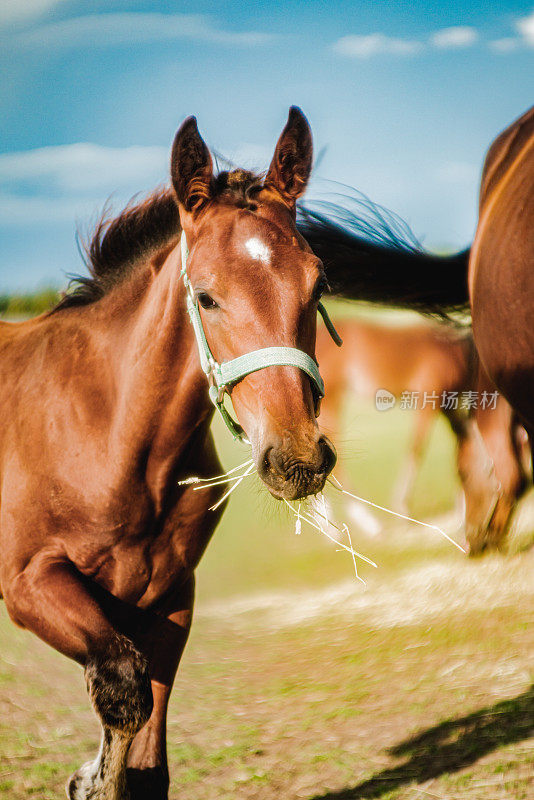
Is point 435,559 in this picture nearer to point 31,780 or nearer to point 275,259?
point 31,780

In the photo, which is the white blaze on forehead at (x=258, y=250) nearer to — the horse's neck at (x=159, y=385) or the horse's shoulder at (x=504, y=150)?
the horse's neck at (x=159, y=385)

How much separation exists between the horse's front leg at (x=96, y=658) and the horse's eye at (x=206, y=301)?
929 millimetres

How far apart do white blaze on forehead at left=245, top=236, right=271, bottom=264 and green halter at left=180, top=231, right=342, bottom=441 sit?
22 cm

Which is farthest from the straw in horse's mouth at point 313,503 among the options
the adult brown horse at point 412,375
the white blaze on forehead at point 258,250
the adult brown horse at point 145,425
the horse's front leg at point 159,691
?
the adult brown horse at point 412,375

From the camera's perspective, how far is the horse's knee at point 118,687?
7.23 ft

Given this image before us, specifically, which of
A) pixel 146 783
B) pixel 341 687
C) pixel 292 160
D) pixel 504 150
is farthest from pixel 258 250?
pixel 341 687

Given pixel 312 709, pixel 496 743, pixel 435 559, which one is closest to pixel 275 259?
pixel 496 743

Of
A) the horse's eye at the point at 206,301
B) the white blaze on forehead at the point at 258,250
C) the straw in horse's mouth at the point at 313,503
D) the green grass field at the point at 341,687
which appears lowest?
the green grass field at the point at 341,687

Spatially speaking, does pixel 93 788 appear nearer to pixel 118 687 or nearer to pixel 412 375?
pixel 118 687

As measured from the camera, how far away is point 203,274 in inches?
87.2

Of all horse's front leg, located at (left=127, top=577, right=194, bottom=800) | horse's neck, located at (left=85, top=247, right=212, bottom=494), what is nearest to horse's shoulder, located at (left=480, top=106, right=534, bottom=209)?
horse's neck, located at (left=85, top=247, right=212, bottom=494)

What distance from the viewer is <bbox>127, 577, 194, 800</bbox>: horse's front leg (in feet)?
8.63

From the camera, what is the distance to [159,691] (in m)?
2.74

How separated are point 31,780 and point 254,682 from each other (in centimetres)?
180
